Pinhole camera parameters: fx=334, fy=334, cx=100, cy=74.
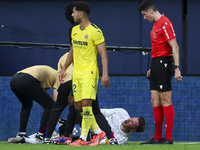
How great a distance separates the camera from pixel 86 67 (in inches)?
148

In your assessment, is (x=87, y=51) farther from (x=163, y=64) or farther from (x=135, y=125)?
(x=135, y=125)

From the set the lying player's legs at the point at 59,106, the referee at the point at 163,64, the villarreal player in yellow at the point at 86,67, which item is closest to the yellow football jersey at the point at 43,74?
the lying player's legs at the point at 59,106

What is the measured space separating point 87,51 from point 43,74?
1134 millimetres

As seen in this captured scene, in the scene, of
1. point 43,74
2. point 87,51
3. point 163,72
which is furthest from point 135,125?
point 87,51

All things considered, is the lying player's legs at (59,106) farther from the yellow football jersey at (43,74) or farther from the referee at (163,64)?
the referee at (163,64)

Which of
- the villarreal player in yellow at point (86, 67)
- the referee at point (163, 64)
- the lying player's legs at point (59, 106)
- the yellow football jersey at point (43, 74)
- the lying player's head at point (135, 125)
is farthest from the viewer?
the lying player's head at point (135, 125)

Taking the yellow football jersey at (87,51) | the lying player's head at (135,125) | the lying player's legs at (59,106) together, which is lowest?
the lying player's head at (135,125)

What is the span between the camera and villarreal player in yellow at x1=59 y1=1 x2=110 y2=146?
3697 mm

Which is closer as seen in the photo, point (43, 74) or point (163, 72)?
point (163, 72)

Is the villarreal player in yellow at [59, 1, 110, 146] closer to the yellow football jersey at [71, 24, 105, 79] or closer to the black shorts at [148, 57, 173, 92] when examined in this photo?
the yellow football jersey at [71, 24, 105, 79]

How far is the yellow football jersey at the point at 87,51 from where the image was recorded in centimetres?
376

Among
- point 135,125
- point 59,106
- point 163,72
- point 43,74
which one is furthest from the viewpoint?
point 135,125

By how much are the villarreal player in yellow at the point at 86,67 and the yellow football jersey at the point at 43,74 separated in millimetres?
928

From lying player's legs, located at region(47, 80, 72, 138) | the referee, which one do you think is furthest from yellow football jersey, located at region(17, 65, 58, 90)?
the referee
